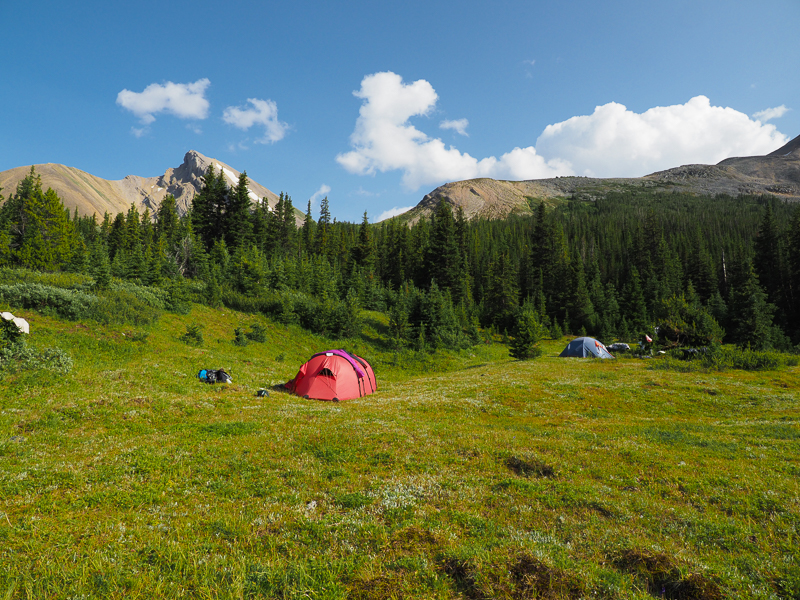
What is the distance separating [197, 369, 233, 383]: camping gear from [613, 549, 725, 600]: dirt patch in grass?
65.6 feet

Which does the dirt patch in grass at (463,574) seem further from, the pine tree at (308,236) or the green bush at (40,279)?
the pine tree at (308,236)

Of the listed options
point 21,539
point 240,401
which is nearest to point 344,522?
point 21,539

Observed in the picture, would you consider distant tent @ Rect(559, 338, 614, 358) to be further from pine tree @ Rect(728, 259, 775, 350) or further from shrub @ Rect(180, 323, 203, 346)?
shrub @ Rect(180, 323, 203, 346)

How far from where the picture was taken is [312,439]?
11117 millimetres

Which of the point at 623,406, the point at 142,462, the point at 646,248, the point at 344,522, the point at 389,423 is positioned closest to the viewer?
the point at 344,522

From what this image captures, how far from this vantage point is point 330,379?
20.8m

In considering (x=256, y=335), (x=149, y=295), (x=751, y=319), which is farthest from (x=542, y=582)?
(x=751, y=319)

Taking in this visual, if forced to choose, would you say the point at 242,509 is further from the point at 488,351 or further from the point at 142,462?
the point at 488,351

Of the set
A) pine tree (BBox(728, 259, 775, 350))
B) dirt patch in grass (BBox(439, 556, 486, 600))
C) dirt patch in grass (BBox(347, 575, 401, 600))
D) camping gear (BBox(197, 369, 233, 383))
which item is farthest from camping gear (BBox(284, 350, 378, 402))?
pine tree (BBox(728, 259, 775, 350))

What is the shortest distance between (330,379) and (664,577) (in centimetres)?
1820

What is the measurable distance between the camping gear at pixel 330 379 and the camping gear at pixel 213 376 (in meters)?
3.74

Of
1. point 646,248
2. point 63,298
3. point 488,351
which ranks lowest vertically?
point 488,351

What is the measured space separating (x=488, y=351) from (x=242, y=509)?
46347mm

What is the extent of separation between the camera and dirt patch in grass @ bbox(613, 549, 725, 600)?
4227 mm
